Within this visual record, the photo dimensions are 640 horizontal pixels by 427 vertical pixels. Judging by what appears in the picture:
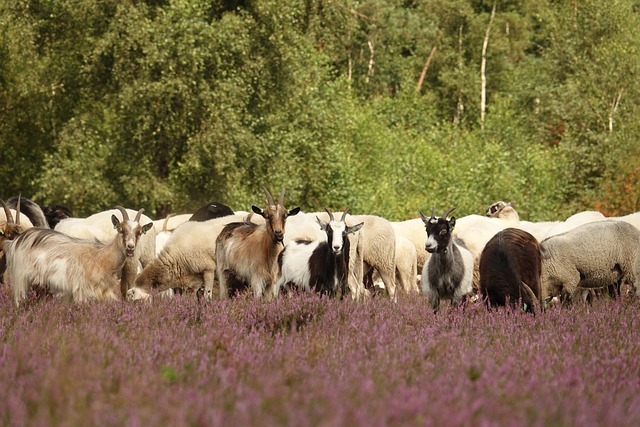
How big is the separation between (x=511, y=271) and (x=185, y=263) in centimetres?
567

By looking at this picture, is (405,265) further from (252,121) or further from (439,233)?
(252,121)

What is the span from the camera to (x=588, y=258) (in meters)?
14.4

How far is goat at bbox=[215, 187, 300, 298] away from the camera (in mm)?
13977

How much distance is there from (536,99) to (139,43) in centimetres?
3384

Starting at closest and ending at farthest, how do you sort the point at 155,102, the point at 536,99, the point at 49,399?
the point at 49,399, the point at 155,102, the point at 536,99

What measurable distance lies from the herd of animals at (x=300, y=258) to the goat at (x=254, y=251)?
0.6 inches

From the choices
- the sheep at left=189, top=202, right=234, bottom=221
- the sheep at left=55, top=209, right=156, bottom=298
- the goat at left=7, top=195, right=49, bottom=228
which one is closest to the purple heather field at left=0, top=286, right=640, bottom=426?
the sheep at left=55, top=209, right=156, bottom=298

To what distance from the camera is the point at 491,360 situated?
23.6 ft

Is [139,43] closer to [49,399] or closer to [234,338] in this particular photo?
[234,338]

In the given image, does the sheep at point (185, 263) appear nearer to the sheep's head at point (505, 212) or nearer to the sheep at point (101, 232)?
the sheep at point (101, 232)

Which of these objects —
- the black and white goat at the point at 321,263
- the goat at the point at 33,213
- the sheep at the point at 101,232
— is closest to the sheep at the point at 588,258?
the black and white goat at the point at 321,263

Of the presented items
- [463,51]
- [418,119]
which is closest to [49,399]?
[418,119]

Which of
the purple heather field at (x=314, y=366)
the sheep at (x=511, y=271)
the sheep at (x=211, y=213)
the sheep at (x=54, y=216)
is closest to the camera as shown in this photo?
the purple heather field at (x=314, y=366)

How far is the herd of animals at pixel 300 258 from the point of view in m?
11.8
